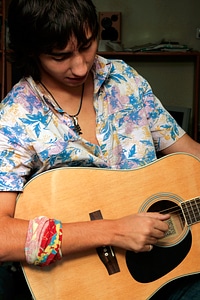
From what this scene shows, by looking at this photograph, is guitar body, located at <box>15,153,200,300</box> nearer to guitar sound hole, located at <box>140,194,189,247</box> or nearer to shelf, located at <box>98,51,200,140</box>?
guitar sound hole, located at <box>140,194,189,247</box>

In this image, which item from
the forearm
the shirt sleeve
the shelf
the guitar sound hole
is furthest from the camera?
the shelf

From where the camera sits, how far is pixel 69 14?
106cm

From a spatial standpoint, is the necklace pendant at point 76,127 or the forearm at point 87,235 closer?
the forearm at point 87,235

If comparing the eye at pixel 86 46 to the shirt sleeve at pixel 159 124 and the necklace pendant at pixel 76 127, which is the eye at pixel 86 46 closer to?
the necklace pendant at pixel 76 127

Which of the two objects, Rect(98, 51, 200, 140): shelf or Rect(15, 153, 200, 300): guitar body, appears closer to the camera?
Rect(15, 153, 200, 300): guitar body

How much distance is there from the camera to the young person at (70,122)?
41.2 inches

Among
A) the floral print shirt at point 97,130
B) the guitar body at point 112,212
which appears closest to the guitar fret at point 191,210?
the guitar body at point 112,212

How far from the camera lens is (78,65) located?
1.11 meters

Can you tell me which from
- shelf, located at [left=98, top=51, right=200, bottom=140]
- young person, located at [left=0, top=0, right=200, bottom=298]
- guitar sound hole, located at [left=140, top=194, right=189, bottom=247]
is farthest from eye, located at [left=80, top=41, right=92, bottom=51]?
shelf, located at [left=98, top=51, right=200, bottom=140]

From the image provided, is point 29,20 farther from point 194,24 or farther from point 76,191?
point 194,24

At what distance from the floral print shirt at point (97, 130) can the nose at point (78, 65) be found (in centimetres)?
14

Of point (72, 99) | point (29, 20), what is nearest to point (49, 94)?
point (72, 99)

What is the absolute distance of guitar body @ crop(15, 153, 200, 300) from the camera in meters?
1.05

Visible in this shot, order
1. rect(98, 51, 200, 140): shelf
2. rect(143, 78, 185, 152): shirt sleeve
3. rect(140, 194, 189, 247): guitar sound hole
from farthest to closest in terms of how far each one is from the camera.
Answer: rect(98, 51, 200, 140): shelf < rect(143, 78, 185, 152): shirt sleeve < rect(140, 194, 189, 247): guitar sound hole
